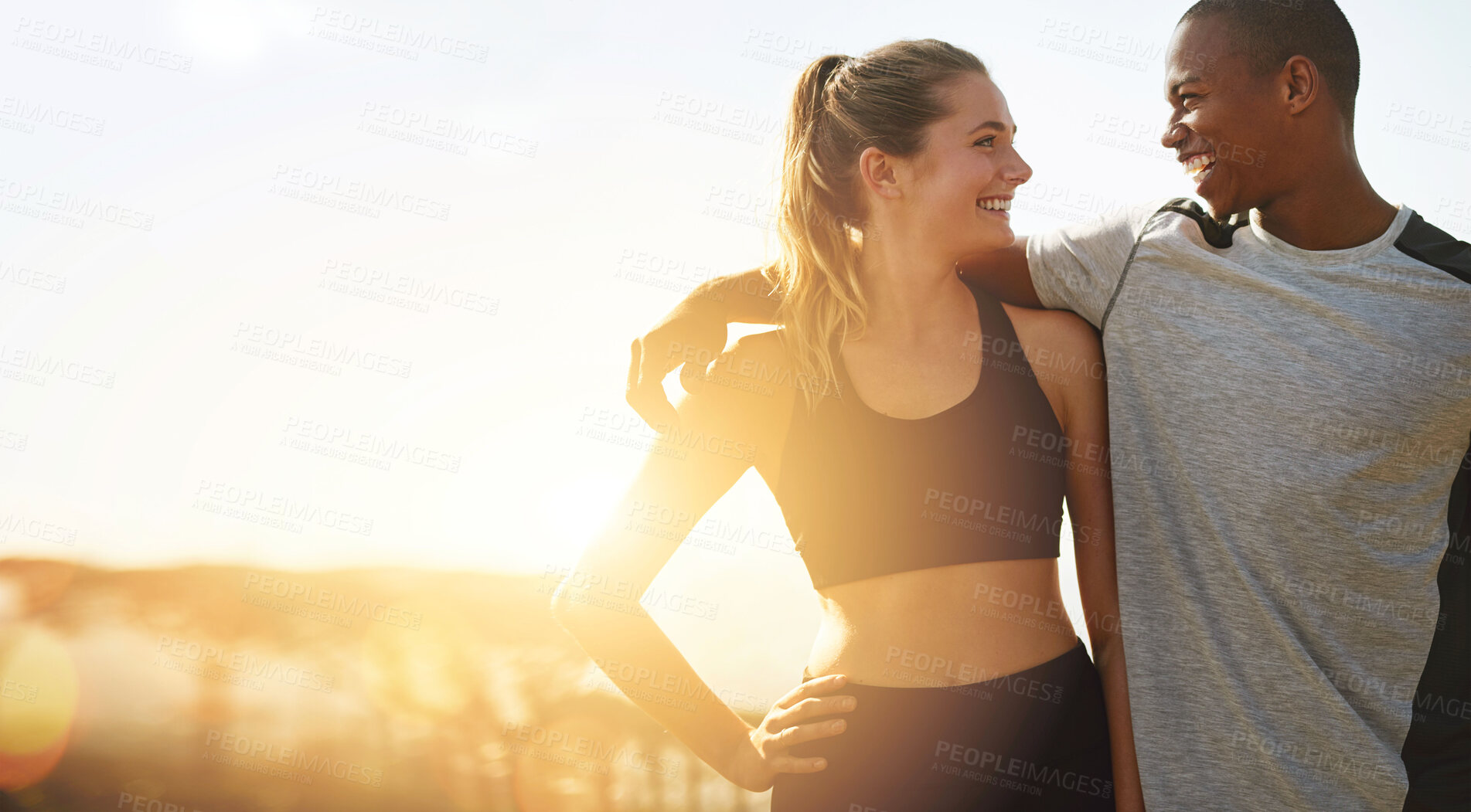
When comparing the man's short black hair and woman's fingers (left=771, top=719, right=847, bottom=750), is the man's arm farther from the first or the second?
woman's fingers (left=771, top=719, right=847, bottom=750)

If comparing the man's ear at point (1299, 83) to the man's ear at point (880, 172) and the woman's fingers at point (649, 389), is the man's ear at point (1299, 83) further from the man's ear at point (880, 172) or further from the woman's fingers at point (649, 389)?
the woman's fingers at point (649, 389)

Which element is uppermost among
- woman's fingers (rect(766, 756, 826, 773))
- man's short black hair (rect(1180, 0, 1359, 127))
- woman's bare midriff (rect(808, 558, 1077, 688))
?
man's short black hair (rect(1180, 0, 1359, 127))

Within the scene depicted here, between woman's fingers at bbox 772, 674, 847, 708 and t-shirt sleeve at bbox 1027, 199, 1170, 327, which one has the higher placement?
t-shirt sleeve at bbox 1027, 199, 1170, 327

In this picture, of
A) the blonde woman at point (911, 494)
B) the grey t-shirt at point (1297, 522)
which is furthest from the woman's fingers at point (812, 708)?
the grey t-shirt at point (1297, 522)

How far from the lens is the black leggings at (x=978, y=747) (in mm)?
1584

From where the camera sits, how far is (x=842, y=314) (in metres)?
1.84

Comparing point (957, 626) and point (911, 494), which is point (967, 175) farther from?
point (957, 626)

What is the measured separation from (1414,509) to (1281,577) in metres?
0.31

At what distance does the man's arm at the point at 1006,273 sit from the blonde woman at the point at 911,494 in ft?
0.13

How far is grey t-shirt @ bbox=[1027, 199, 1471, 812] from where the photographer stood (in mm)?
1474

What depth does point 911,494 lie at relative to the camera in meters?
1.68

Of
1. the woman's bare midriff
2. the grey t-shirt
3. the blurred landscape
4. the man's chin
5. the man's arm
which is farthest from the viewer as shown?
the blurred landscape

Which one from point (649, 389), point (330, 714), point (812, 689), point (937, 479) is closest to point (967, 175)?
point (937, 479)

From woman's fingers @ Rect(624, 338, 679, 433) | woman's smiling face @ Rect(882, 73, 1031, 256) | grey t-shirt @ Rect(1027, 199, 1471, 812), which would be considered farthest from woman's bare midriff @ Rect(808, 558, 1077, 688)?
woman's smiling face @ Rect(882, 73, 1031, 256)
